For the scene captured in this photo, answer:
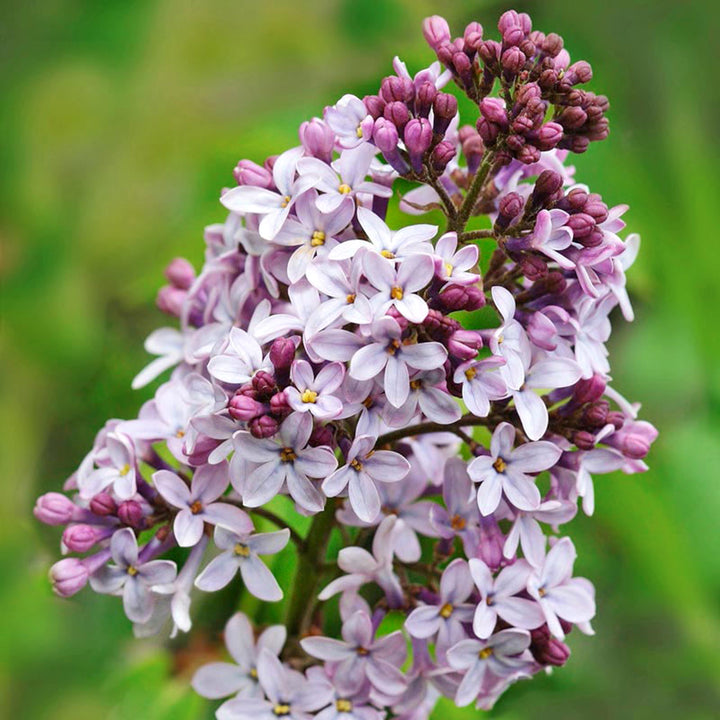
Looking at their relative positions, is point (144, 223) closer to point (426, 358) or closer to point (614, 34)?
point (614, 34)

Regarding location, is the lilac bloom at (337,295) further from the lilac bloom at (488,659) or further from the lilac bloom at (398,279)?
the lilac bloom at (488,659)

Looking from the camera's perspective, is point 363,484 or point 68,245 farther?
point 68,245

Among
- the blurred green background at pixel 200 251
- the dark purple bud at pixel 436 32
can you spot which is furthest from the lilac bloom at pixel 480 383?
the blurred green background at pixel 200 251

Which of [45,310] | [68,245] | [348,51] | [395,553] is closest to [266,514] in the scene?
[395,553]

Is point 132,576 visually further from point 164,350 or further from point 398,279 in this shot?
point 398,279

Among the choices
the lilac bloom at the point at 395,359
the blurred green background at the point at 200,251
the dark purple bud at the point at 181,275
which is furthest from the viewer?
the blurred green background at the point at 200,251

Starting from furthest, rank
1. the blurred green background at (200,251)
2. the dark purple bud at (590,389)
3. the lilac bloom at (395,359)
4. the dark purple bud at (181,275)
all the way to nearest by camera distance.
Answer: the blurred green background at (200,251), the dark purple bud at (181,275), the dark purple bud at (590,389), the lilac bloom at (395,359)

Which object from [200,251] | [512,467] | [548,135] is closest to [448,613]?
[512,467]

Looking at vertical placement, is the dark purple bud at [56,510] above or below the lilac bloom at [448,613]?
below
